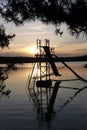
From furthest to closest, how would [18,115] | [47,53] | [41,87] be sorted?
[41,87], [47,53], [18,115]

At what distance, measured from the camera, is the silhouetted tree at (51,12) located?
777 cm

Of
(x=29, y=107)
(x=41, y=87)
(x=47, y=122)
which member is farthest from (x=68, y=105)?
(x=41, y=87)

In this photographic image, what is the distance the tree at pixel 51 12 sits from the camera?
7.77 metres

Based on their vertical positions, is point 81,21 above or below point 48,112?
above

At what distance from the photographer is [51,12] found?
7.96 metres

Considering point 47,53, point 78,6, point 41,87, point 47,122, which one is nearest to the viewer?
point 78,6

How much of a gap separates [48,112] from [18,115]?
68.9 inches

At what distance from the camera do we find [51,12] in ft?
26.1

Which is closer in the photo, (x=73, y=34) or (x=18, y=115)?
(x=73, y=34)

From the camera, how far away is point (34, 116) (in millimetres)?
14422

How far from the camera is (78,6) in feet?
25.5

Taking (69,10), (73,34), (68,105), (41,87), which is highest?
(69,10)

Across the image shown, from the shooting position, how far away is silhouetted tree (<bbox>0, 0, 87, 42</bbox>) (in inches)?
306

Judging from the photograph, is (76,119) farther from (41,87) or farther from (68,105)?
(41,87)
